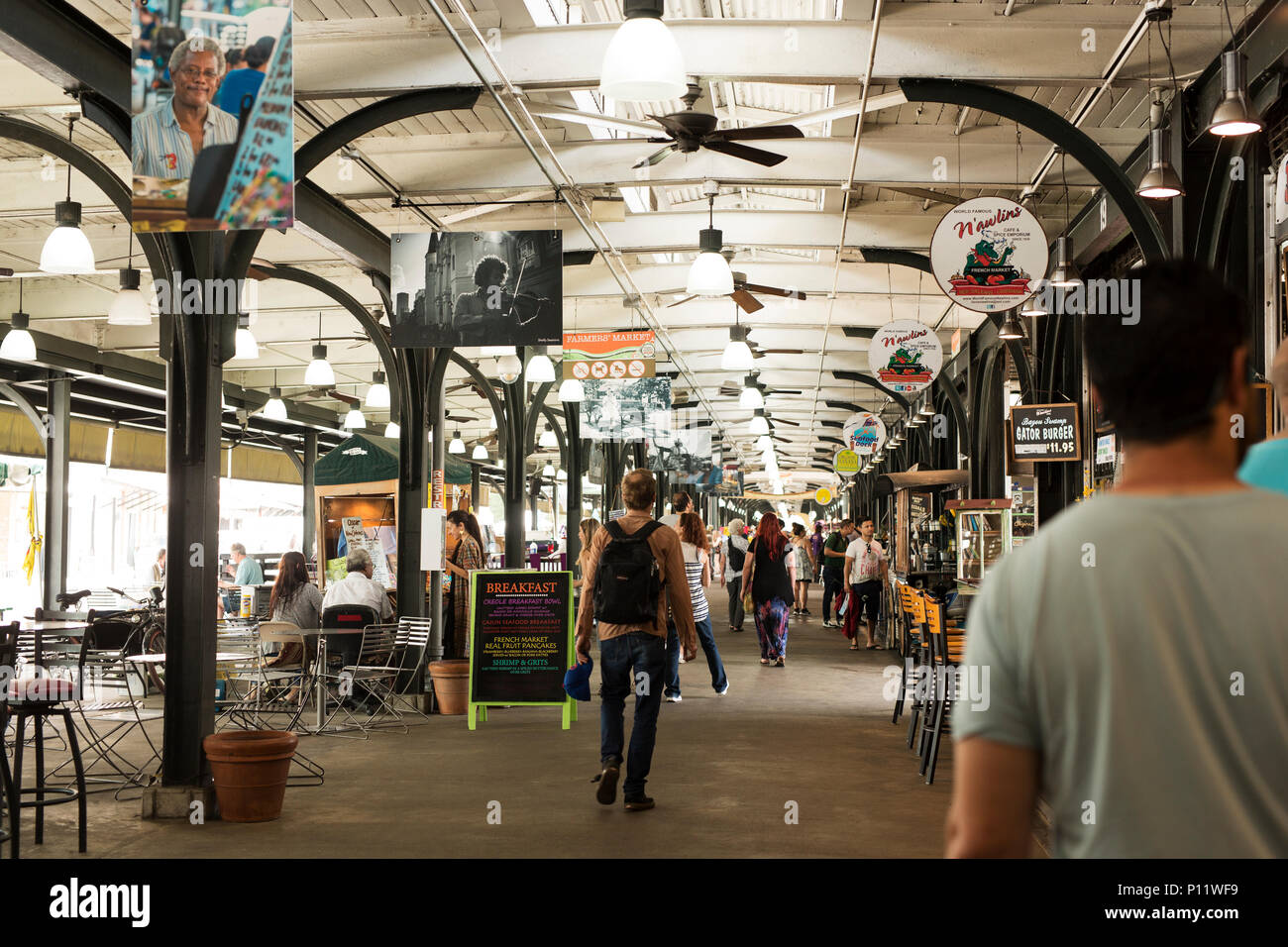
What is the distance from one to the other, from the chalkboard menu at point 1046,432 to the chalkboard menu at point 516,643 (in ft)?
14.8

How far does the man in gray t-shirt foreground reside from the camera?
5.17ft

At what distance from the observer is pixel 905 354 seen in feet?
42.4

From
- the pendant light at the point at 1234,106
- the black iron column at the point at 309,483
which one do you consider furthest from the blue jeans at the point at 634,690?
the black iron column at the point at 309,483

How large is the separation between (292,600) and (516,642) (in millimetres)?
2401

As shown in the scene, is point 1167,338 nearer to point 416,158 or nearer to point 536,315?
point 536,315

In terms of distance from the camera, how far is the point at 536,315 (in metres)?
9.30

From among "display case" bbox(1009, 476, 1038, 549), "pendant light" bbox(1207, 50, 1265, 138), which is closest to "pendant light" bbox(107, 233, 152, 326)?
"pendant light" bbox(1207, 50, 1265, 138)

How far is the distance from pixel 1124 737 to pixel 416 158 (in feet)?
31.1

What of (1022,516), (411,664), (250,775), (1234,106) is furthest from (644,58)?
(1022,516)

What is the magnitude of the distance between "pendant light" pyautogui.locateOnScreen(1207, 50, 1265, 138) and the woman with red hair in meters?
7.31

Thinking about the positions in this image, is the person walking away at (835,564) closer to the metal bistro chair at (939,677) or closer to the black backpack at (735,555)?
the black backpack at (735,555)

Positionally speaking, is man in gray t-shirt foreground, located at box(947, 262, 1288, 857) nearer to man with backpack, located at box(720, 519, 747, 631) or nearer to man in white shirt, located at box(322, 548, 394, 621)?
man in white shirt, located at box(322, 548, 394, 621)
